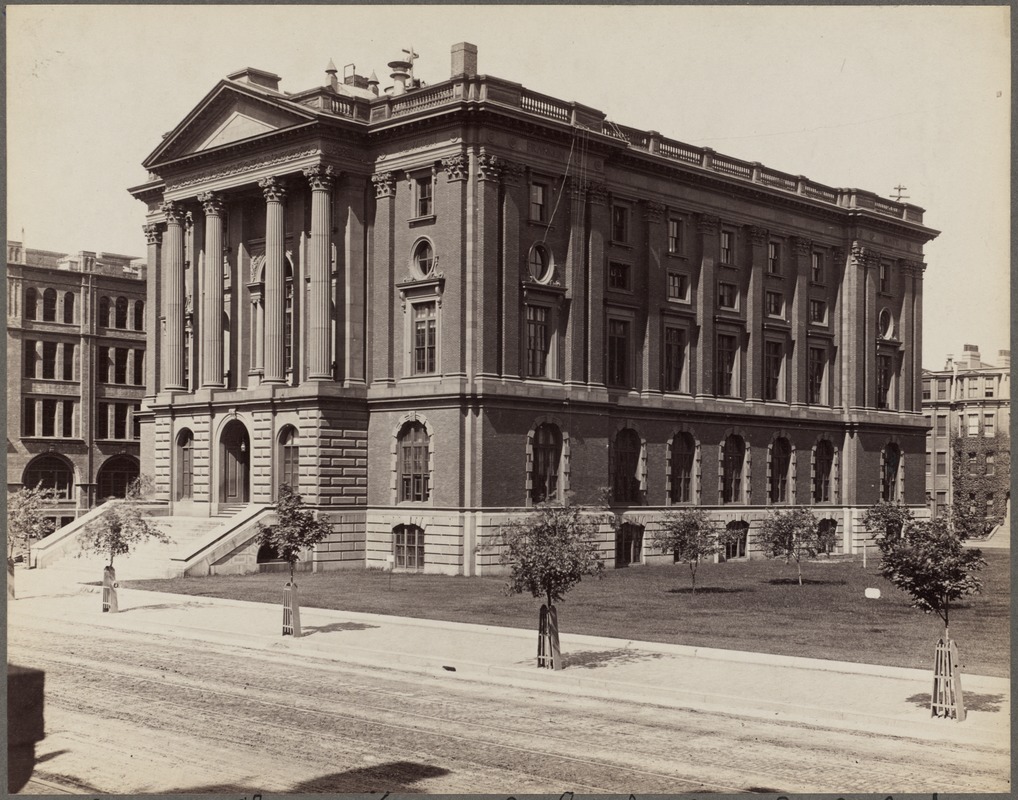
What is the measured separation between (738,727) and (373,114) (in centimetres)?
4022

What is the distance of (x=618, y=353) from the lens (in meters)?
60.1

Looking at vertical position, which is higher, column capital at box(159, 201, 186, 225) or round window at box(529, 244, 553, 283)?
column capital at box(159, 201, 186, 225)

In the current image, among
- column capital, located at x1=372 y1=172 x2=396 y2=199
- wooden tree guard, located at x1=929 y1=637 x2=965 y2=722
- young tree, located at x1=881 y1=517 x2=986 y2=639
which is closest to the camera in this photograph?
wooden tree guard, located at x1=929 y1=637 x2=965 y2=722

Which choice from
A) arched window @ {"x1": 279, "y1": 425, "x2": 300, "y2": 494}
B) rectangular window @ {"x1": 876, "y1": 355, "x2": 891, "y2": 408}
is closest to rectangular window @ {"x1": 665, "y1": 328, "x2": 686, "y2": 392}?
rectangular window @ {"x1": 876, "y1": 355, "x2": 891, "y2": 408}

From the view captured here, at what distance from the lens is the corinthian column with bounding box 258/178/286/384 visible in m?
56.1

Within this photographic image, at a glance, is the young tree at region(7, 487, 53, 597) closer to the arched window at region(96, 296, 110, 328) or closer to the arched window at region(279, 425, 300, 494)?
the arched window at region(279, 425, 300, 494)

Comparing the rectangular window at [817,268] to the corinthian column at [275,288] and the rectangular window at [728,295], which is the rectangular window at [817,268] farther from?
the corinthian column at [275,288]

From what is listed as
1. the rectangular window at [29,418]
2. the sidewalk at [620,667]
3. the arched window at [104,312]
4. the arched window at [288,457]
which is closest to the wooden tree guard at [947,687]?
the sidewalk at [620,667]

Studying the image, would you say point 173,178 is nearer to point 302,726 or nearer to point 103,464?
point 103,464

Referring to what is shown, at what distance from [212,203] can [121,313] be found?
35042mm

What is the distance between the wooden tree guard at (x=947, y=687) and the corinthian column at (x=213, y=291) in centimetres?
4382

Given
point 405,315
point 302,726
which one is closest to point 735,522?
point 405,315

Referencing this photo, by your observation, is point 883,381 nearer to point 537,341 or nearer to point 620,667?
point 537,341

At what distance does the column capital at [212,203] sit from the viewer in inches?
2338
